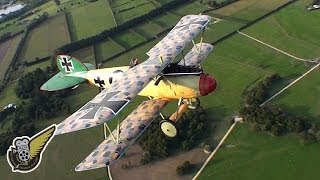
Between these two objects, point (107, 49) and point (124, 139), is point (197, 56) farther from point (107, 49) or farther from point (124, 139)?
point (107, 49)

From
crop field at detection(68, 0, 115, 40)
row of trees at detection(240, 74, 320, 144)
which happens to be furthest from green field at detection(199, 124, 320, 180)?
crop field at detection(68, 0, 115, 40)

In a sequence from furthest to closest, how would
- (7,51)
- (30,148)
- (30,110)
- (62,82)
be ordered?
(7,51) → (30,110) → (62,82) → (30,148)

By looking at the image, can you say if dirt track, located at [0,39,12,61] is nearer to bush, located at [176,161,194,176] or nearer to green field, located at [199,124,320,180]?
bush, located at [176,161,194,176]

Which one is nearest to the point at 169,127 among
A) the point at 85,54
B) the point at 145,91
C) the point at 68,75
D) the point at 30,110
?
the point at 145,91

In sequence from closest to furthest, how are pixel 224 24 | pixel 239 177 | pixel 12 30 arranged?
pixel 239 177, pixel 224 24, pixel 12 30

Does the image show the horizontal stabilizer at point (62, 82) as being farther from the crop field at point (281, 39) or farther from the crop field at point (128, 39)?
the crop field at point (281, 39)

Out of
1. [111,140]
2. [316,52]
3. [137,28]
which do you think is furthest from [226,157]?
[137,28]

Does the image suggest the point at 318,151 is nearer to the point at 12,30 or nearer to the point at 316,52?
the point at 316,52
